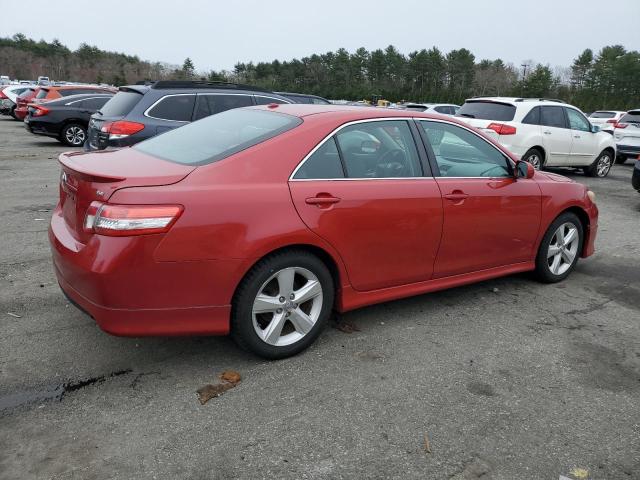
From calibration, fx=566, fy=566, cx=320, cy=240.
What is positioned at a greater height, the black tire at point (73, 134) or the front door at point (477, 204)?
the front door at point (477, 204)

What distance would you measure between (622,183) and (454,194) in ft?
34.3

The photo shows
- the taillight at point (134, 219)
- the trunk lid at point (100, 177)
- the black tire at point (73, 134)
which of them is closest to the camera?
the taillight at point (134, 219)

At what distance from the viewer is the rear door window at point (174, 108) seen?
8.41 m

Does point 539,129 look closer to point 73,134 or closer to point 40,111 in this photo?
point 73,134

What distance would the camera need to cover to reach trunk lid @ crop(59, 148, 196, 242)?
3086 mm

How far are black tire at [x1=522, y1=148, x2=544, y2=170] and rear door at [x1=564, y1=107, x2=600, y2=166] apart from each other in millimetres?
1018

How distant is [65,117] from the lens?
15.6 m

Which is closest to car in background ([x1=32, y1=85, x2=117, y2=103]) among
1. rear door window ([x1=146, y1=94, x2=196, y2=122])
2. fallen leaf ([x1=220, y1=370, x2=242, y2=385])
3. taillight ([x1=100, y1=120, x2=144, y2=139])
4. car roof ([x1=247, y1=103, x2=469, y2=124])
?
rear door window ([x1=146, y1=94, x2=196, y2=122])

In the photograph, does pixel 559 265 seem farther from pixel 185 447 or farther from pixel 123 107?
pixel 123 107

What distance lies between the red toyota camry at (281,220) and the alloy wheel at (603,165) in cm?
1009

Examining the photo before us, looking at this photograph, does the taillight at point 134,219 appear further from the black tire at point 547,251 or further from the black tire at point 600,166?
the black tire at point 600,166

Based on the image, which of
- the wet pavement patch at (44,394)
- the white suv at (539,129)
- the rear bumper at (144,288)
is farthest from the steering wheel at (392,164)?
the white suv at (539,129)

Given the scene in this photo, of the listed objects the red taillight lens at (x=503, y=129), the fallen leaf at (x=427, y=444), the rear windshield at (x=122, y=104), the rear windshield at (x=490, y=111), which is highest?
the rear windshield at (x=490, y=111)

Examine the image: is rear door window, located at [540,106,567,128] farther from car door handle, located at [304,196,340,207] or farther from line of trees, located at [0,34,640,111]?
line of trees, located at [0,34,640,111]
